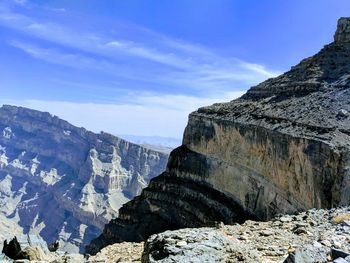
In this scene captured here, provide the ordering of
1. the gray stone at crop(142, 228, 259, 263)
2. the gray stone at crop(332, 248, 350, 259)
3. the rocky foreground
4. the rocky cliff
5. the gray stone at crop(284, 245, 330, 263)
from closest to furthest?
1. the gray stone at crop(332, 248, 350, 259)
2. the gray stone at crop(284, 245, 330, 263)
3. the rocky foreground
4. the gray stone at crop(142, 228, 259, 263)
5. the rocky cliff

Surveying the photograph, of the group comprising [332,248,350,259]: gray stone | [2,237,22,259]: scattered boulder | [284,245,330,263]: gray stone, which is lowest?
[2,237,22,259]: scattered boulder

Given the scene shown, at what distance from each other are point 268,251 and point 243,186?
34.0 meters

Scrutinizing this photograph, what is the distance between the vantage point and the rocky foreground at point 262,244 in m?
12.7

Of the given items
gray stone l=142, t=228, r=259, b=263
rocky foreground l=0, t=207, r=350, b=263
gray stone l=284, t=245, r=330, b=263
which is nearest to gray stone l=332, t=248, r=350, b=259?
rocky foreground l=0, t=207, r=350, b=263

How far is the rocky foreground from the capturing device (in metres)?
12.7

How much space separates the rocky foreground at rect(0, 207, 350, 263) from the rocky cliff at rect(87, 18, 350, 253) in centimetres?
1251

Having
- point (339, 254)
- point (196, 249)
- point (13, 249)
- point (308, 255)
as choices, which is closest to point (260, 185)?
point (13, 249)

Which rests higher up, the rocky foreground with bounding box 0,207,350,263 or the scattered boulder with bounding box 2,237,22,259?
the rocky foreground with bounding box 0,207,350,263

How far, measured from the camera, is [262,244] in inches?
610

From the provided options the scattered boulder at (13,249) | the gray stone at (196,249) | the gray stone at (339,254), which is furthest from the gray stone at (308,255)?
the scattered boulder at (13,249)

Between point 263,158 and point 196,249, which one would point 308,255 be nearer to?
point 196,249

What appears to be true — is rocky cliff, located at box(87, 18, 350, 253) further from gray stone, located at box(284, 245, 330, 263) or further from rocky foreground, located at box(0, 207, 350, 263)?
gray stone, located at box(284, 245, 330, 263)

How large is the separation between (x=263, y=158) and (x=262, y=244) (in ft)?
95.8

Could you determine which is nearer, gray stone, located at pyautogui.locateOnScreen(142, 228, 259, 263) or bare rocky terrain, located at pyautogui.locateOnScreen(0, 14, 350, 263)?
gray stone, located at pyautogui.locateOnScreen(142, 228, 259, 263)
